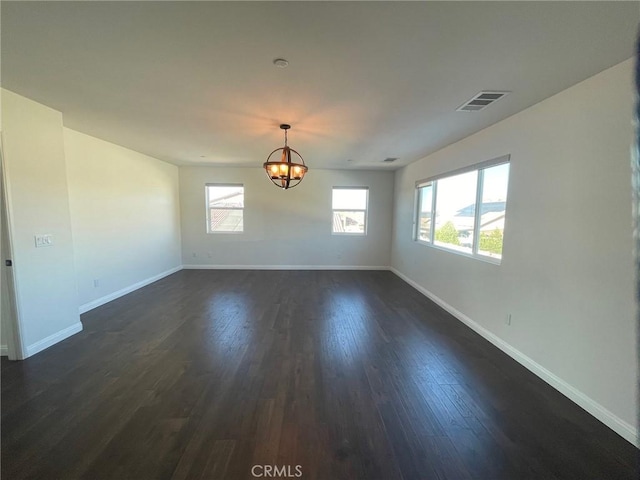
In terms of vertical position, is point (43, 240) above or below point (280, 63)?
below

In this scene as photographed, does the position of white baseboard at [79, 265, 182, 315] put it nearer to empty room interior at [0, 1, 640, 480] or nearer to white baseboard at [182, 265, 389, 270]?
empty room interior at [0, 1, 640, 480]

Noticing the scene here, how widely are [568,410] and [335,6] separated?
3190mm

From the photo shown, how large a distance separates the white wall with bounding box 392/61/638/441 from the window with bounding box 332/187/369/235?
3.52 m

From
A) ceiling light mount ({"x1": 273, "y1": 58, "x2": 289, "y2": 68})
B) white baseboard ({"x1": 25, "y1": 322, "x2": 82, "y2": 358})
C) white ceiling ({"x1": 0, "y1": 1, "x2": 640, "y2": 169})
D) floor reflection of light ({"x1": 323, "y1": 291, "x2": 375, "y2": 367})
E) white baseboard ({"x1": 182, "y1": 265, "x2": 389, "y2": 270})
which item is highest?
white ceiling ({"x1": 0, "y1": 1, "x2": 640, "y2": 169})

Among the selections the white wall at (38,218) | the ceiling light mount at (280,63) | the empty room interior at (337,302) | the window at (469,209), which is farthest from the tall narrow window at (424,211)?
the white wall at (38,218)

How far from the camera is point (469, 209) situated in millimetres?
3553

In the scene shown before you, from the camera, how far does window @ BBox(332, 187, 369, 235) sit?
255 inches

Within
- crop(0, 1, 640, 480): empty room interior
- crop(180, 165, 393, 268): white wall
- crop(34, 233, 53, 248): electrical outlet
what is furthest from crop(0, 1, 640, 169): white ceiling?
crop(180, 165, 393, 268): white wall

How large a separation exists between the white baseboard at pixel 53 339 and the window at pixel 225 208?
3.56m

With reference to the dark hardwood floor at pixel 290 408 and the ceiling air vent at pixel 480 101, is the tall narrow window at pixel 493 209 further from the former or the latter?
the dark hardwood floor at pixel 290 408

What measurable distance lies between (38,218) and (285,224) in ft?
14.2

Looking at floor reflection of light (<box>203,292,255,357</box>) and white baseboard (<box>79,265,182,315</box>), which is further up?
white baseboard (<box>79,265,182,315</box>)

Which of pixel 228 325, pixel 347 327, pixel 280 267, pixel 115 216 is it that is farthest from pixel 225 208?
pixel 347 327

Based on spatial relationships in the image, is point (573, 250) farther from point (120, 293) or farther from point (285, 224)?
point (120, 293)
